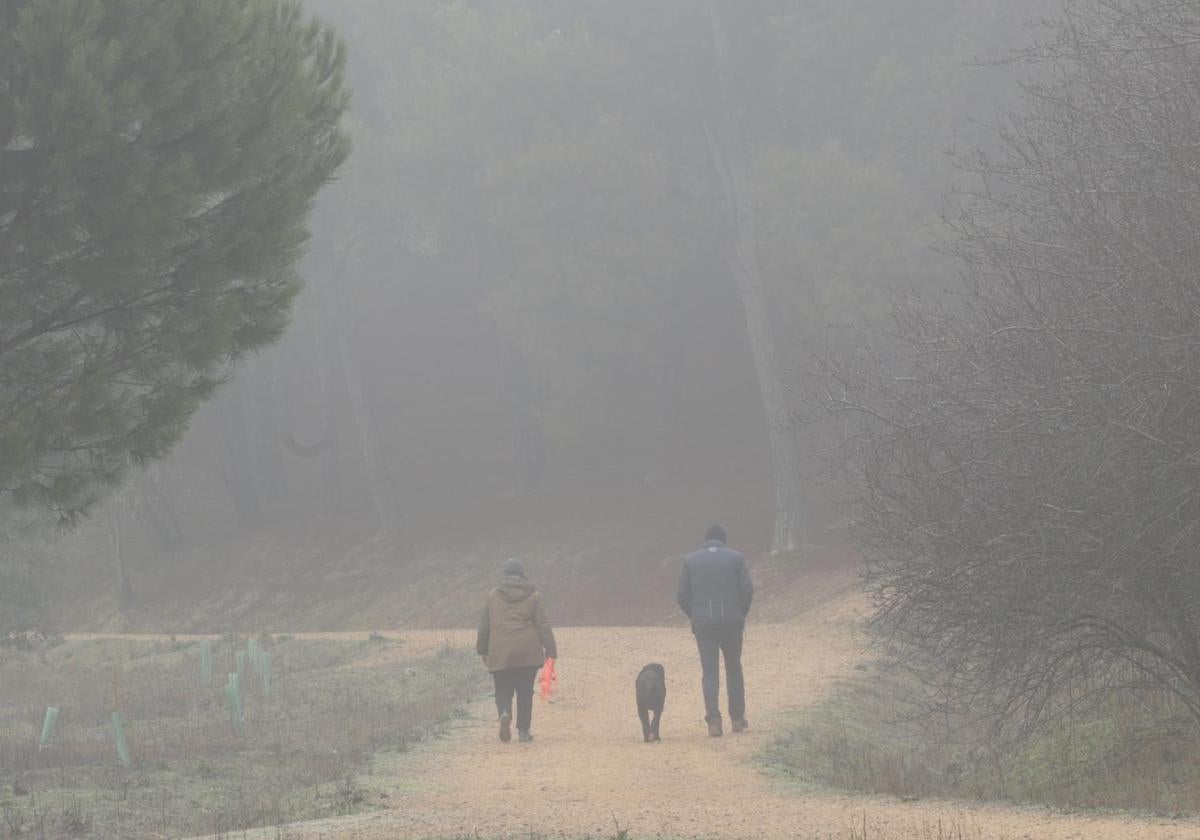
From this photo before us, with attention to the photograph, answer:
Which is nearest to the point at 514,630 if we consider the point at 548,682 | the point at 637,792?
the point at 637,792

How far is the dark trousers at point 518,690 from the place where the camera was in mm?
14234

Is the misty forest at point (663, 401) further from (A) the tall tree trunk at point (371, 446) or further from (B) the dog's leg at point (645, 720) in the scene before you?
(A) the tall tree trunk at point (371, 446)

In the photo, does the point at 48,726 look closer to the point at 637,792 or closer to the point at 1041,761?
the point at 637,792

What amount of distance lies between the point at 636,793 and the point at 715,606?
304cm

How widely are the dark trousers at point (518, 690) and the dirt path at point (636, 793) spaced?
297mm

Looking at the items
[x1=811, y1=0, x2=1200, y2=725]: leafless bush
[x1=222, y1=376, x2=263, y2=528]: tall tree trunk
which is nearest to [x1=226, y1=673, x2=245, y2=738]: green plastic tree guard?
[x1=811, y1=0, x2=1200, y2=725]: leafless bush

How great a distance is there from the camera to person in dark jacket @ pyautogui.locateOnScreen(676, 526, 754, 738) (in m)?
14.0

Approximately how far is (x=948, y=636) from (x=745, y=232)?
70.3ft

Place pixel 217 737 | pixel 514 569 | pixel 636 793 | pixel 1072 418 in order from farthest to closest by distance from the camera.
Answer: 1. pixel 217 737
2. pixel 514 569
3. pixel 636 793
4. pixel 1072 418

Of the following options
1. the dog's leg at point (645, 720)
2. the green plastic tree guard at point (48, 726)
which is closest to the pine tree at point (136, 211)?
the dog's leg at point (645, 720)

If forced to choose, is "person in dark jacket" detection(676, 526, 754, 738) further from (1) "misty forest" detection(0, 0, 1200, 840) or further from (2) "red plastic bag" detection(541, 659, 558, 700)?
(2) "red plastic bag" detection(541, 659, 558, 700)

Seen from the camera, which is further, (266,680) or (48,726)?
(266,680)

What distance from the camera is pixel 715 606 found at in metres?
14.0

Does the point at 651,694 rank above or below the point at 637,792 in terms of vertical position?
above
